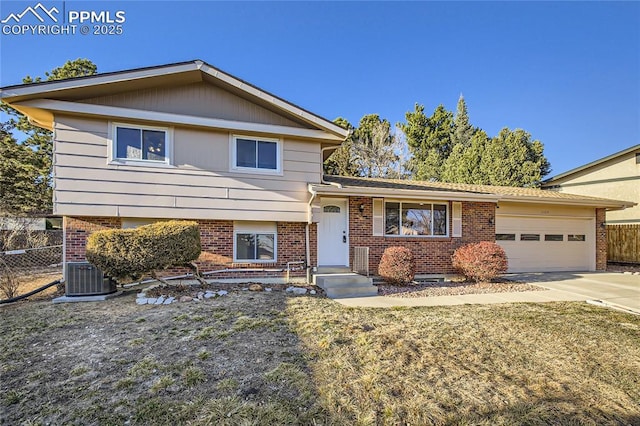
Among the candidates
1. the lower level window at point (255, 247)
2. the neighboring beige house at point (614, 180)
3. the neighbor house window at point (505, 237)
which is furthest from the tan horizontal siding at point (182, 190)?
the neighboring beige house at point (614, 180)

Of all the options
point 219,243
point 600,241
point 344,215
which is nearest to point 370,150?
point 600,241

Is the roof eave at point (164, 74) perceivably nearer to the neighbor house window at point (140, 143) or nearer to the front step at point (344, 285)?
the neighbor house window at point (140, 143)

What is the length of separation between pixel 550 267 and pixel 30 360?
48.5 ft

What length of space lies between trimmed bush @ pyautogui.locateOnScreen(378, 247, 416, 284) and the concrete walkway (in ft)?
4.07

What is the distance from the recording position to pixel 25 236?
1148 centimetres

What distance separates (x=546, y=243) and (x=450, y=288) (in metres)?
6.23

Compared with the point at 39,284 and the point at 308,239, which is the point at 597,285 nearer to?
the point at 308,239

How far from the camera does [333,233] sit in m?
9.33

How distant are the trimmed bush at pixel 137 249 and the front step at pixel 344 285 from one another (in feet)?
11.1

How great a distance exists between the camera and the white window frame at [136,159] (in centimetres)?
756

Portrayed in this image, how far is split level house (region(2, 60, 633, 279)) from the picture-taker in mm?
7363

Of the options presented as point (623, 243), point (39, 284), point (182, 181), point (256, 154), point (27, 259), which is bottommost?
point (39, 284)

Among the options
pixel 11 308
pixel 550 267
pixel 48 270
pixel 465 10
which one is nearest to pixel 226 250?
pixel 11 308

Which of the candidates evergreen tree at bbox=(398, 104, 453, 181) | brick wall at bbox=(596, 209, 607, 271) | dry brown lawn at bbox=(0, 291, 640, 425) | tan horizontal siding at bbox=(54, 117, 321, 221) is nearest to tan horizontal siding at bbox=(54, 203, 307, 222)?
tan horizontal siding at bbox=(54, 117, 321, 221)
